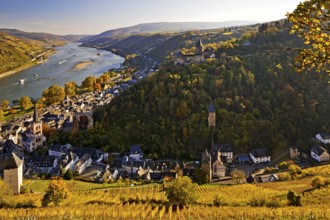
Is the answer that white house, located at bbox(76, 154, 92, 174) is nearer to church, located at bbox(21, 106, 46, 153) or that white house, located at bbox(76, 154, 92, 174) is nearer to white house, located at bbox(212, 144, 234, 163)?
church, located at bbox(21, 106, 46, 153)

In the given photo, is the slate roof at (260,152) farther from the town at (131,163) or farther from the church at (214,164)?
the church at (214,164)

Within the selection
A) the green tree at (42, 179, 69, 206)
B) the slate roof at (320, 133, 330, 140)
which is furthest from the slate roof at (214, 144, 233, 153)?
→ the green tree at (42, 179, 69, 206)

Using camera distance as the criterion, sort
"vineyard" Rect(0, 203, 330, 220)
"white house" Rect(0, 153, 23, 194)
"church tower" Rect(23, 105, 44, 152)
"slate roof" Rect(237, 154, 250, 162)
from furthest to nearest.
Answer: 1. "church tower" Rect(23, 105, 44, 152)
2. "slate roof" Rect(237, 154, 250, 162)
3. "white house" Rect(0, 153, 23, 194)
4. "vineyard" Rect(0, 203, 330, 220)

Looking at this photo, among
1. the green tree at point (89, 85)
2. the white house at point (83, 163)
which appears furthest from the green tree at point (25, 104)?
the white house at point (83, 163)

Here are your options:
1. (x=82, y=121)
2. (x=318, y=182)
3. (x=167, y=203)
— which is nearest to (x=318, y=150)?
(x=318, y=182)

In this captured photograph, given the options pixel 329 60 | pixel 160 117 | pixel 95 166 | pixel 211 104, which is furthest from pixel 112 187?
pixel 329 60

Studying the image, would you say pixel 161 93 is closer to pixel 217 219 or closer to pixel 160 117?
pixel 160 117
